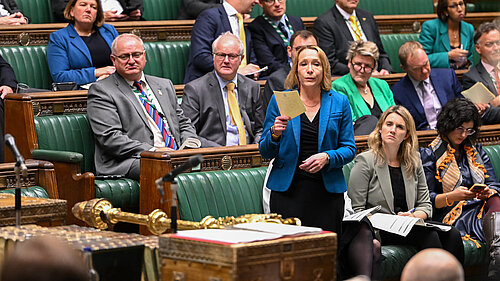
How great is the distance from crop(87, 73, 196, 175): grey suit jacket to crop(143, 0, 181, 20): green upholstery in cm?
172

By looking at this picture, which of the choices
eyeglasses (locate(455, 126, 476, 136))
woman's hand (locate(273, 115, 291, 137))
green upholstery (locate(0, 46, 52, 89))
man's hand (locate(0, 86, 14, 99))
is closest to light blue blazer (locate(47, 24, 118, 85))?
green upholstery (locate(0, 46, 52, 89))

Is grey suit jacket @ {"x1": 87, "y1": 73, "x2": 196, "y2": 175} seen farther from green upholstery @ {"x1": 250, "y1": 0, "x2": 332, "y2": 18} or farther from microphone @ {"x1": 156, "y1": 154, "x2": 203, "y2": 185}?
green upholstery @ {"x1": 250, "y1": 0, "x2": 332, "y2": 18}

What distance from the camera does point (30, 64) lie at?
4.59 m

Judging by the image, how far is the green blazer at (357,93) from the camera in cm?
453

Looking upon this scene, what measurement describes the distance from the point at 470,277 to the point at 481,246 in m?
0.16

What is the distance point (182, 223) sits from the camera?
101 inches

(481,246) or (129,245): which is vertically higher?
(129,245)

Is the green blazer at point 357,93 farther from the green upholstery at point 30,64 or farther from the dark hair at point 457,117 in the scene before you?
the green upholstery at point 30,64

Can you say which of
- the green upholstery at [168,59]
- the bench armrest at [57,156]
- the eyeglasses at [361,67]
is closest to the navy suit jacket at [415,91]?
the eyeglasses at [361,67]

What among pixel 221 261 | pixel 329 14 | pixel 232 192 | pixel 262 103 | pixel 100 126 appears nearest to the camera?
pixel 221 261

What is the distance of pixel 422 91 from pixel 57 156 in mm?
2225

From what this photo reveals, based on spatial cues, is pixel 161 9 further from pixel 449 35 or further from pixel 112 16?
pixel 449 35

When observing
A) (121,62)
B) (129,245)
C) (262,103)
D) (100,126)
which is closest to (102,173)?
(100,126)

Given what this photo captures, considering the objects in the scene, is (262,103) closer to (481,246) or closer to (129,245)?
(481,246)
